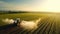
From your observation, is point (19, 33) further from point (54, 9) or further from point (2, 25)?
point (54, 9)

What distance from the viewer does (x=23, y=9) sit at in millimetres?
1717

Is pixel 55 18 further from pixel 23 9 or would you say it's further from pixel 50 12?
pixel 23 9

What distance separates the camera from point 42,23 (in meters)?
1.67

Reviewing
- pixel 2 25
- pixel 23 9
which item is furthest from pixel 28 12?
pixel 2 25

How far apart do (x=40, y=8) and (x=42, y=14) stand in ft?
0.33

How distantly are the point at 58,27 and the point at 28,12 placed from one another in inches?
19.4

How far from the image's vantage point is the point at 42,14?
5.51 ft

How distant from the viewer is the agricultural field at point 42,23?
1644mm

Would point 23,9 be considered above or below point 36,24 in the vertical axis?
above

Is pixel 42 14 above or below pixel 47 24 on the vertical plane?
above

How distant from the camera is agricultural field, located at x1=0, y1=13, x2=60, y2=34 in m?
1.64

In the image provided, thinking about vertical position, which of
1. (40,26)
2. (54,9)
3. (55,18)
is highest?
(54,9)

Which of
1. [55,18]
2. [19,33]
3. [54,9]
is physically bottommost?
[19,33]

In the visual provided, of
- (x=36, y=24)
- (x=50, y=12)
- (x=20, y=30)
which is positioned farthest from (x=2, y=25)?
(x=50, y=12)
